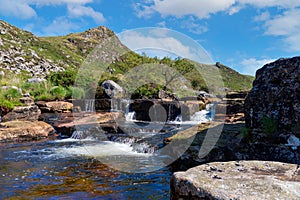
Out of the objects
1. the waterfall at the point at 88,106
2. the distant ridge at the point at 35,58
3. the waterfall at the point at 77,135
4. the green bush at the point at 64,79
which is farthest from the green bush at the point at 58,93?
the distant ridge at the point at 35,58

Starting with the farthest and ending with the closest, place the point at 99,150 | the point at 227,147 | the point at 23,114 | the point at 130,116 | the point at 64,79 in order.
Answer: the point at 64,79 < the point at 130,116 < the point at 23,114 < the point at 99,150 < the point at 227,147

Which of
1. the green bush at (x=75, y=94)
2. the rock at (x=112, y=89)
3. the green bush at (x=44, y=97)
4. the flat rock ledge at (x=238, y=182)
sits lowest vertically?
the flat rock ledge at (x=238, y=182)

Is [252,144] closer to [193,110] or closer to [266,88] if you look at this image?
[266,88]

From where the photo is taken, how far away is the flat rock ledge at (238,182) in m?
3.01

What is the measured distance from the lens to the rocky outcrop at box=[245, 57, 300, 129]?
7.23 m

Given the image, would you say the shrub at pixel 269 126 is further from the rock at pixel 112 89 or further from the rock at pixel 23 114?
the rock at pixel 112 89

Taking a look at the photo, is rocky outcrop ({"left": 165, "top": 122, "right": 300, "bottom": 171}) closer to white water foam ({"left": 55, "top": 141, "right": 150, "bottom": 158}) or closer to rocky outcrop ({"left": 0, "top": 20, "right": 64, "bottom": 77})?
white water foam ({"left": 55, "top": 141, "right": 150, "bottom": 158})

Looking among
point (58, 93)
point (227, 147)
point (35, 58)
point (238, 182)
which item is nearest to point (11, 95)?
point (58, 93)

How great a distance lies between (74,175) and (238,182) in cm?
589

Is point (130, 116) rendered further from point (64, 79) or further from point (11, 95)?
point (64, 79)

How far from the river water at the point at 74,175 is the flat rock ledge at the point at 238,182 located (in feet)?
8.75

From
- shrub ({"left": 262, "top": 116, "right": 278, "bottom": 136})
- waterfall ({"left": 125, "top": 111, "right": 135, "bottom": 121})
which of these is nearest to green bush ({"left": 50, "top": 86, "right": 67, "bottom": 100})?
waterfall ({"left": 125, "top": 111, "right": 135, "bottom": 121})

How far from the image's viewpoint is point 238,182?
336 centimetres

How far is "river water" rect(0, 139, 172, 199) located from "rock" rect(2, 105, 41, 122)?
23.1ft
